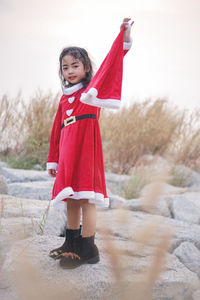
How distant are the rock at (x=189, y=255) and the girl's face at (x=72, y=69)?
1.19 metres

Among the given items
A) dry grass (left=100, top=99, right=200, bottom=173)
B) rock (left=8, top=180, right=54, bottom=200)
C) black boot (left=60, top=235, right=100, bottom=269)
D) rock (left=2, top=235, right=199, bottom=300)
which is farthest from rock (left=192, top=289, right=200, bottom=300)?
dry grass (left=100, top=99, right=200, bottom=173)

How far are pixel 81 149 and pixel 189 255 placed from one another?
0.99 metres

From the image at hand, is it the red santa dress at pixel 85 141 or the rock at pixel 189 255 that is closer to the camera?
the red santa dress at pixel 85 141

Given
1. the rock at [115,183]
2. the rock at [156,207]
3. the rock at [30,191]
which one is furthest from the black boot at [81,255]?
the rock at [115,183]

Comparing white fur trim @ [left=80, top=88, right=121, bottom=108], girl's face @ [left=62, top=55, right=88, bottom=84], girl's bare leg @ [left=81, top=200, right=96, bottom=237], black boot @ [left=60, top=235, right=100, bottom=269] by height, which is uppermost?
girl's face @ [left=62, top=55, right=88, bottom=84]

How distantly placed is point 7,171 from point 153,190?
3.47 metres

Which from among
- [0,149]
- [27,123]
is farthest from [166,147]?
[0,149]

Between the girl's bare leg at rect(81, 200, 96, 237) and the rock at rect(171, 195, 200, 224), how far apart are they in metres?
1.67

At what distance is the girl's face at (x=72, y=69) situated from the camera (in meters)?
1.59

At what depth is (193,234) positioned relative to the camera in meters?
2.28

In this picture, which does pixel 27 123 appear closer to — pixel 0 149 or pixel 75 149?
pixel 0 149

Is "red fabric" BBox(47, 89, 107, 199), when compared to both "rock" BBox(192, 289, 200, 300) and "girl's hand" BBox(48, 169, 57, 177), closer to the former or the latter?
"girl's hand" BBox(48, 169, 57, 177)

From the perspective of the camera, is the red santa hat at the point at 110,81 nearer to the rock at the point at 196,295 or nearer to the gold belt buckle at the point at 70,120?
the gold belt buckle at the point at 70,120

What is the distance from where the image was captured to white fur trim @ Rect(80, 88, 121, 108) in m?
1.37
